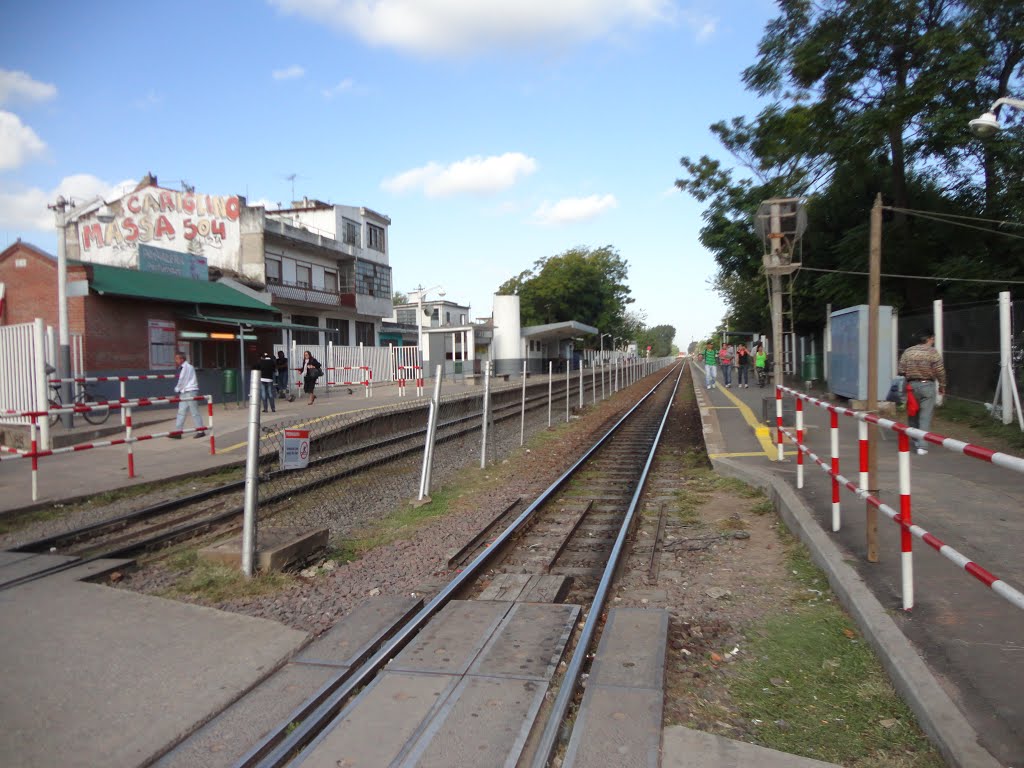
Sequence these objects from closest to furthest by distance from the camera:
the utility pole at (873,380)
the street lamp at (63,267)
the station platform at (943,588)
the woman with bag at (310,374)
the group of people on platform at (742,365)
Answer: the station platform at (943,588) → the utility pole at (873,380) → the street lamp at (63,267) → the woman with bag at (310,374) → the group of people on platform at (742,365)

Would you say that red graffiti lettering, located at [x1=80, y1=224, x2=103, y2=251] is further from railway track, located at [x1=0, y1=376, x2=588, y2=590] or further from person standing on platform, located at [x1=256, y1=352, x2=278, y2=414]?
railway track, located at [x1=0, y1=376, x2=588, y2=590]

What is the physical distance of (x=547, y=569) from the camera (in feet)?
20.3

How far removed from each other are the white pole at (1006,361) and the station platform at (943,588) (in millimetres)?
2952

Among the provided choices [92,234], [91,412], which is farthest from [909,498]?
[92,234]

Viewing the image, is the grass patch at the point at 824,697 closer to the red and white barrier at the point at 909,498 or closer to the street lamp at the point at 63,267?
the red and white barrier at the point at 909,498

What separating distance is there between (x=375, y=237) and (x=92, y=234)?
1654 cm

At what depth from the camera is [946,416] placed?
45.8 feet

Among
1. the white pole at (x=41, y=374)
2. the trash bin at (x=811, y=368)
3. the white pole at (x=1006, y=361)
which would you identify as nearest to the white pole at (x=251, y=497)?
the white pole at (x=41, y=374)

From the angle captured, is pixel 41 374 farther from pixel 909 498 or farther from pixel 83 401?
pixel 909 498

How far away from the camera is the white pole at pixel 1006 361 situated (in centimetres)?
1162

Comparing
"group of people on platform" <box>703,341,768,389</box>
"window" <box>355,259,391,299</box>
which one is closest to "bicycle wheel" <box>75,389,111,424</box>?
"group of people on platform" <box>703,341,768,389</box>

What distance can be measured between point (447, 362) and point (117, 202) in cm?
1913

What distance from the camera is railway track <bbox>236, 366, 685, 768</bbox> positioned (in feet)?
10.7

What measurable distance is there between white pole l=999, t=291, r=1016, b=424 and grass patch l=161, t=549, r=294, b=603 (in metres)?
11.3
